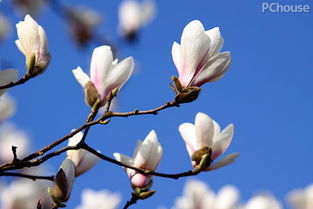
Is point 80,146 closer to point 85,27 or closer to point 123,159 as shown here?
point 123,159

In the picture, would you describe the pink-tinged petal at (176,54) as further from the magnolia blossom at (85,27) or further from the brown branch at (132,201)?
the magnolia blossom at (85,27)

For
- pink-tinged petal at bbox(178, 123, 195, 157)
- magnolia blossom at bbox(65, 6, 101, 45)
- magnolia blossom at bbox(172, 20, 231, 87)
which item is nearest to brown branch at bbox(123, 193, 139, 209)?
pink-tinged petal at bbox(178, 123, 195, 157)

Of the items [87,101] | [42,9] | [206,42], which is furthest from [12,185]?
[42,9]

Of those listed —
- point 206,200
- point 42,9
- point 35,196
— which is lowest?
point 35,196

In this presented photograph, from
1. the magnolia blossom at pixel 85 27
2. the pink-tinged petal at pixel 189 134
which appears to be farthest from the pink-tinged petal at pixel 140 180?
the magnolia blossom at pixel 85 27

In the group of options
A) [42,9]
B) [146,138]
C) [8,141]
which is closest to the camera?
[146,138]

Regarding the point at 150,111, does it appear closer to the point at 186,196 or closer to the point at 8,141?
the point at 186,196

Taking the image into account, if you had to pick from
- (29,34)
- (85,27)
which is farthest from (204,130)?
(85,27)
